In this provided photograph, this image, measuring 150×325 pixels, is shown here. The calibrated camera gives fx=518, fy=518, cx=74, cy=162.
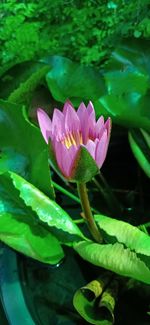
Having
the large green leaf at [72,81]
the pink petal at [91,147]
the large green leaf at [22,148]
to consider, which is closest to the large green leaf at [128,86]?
the large green leaf at [72,81]

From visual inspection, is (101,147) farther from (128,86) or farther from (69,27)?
(69,27)

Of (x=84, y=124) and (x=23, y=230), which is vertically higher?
(x=84, y=124)

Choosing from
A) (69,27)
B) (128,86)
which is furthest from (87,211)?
(69,27)

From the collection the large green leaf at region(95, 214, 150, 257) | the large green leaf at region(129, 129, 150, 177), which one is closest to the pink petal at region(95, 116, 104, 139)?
the large green leaf at region(95, 214, 150, 257)

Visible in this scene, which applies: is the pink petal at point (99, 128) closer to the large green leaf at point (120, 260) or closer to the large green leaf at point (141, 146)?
the large green leaf at point (120, 260)

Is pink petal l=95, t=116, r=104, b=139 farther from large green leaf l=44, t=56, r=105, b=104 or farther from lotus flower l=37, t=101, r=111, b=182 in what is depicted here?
large green leaf l=44, t=56, r=105, b=104

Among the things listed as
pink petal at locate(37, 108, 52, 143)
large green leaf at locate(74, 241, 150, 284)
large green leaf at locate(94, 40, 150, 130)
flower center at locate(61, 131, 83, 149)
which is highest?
pink petal at locate(37, 108, 52, 143)

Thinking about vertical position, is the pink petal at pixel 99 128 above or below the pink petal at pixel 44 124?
below
